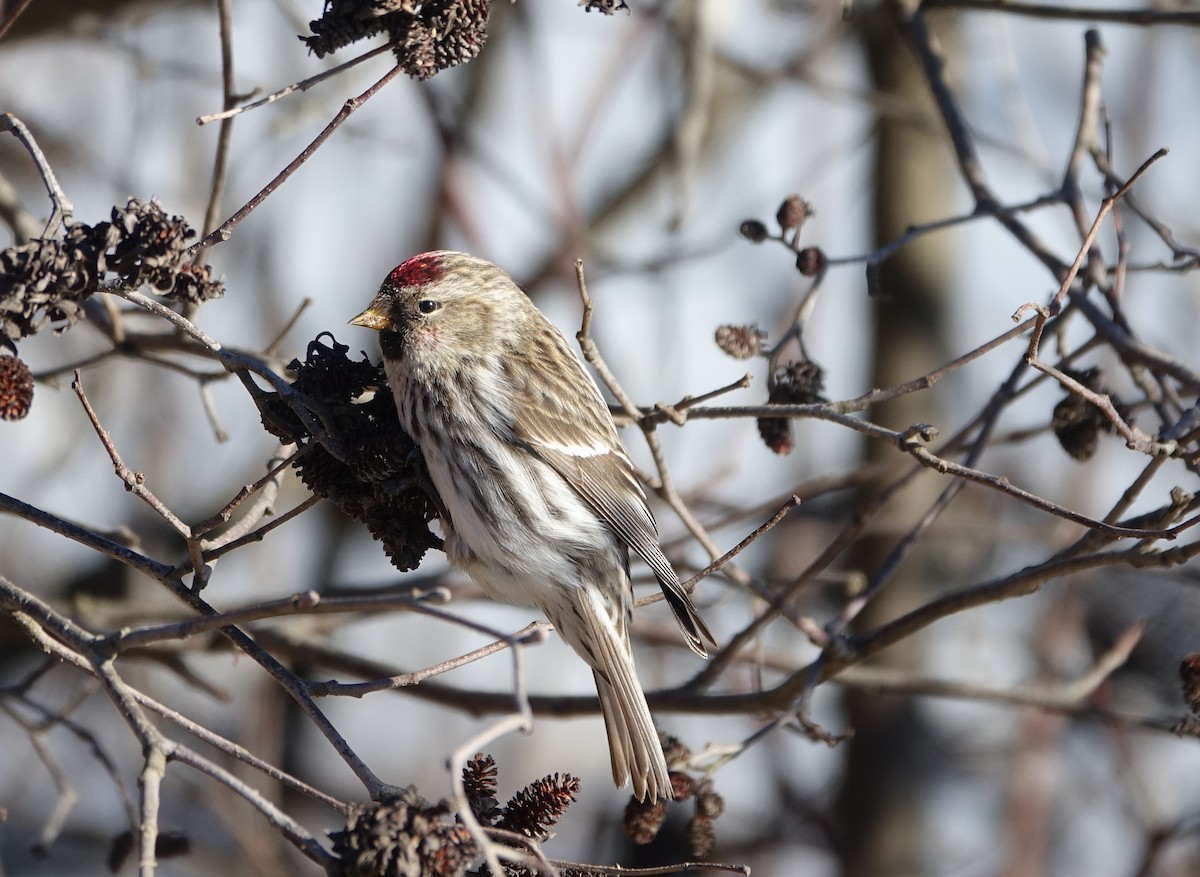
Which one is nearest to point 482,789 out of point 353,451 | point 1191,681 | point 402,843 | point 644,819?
point 402,843

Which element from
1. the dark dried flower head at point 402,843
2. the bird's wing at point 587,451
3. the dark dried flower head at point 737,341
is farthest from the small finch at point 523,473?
the dark dried flower head at point 402,843

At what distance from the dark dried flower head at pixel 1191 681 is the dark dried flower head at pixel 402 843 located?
1305 millimetres

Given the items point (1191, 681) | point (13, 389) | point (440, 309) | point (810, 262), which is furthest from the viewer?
point (440, 309)

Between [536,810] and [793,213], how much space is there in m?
1.36

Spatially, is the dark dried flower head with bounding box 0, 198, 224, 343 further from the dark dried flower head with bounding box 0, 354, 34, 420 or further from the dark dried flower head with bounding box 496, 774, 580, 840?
the dark dried flower head with bounding box 496, 774, 580, 840

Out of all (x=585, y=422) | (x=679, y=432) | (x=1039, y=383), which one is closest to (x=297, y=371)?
(x=585, y=422)

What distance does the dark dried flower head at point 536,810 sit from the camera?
189cm

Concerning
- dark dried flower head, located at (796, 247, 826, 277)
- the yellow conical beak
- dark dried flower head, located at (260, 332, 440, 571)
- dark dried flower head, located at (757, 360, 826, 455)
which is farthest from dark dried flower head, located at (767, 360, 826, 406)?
the yellow conical beak

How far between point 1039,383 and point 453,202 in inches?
116

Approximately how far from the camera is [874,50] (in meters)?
5.79

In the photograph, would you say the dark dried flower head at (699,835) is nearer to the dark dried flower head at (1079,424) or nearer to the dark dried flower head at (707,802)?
the dark dried flower head at (707,802)

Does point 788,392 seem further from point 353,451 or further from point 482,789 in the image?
point 482,789

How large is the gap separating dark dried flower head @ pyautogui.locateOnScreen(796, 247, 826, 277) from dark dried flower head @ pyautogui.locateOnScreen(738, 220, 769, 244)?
0.27ft

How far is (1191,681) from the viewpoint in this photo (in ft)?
7.40
